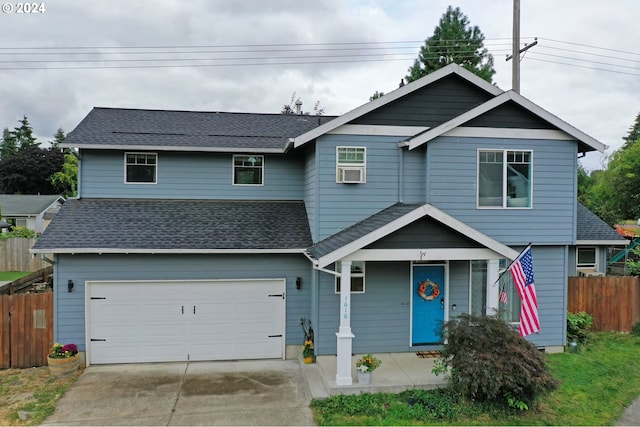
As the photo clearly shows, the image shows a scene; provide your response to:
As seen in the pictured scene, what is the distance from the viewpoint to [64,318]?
8914 mm

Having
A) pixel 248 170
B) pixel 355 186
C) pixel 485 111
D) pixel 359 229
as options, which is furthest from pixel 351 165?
pixel 485 111

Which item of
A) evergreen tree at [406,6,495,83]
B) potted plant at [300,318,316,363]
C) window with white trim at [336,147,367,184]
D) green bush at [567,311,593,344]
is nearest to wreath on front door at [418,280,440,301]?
potted plant at [300,318,316,363]

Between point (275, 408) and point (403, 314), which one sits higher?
point (403, 314)

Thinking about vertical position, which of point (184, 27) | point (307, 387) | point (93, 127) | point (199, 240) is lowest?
point (307, 387)

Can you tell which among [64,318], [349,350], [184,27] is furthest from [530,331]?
[184,27]

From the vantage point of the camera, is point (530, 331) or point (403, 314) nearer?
point (530, 331)

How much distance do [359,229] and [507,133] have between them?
4.32 metres

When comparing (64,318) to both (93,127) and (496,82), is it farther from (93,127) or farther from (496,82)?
(496,82)

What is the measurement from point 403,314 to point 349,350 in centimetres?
242

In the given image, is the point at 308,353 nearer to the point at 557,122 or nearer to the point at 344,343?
the point at 344,343

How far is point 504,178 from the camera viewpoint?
939 centimetres

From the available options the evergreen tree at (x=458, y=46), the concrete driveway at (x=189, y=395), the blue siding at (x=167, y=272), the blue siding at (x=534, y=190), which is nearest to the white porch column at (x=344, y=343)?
the concrete driveway at (x=189, y=395)

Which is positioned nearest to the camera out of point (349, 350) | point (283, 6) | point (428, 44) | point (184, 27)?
point (349, 350)

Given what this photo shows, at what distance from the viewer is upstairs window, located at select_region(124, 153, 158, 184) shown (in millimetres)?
10531
